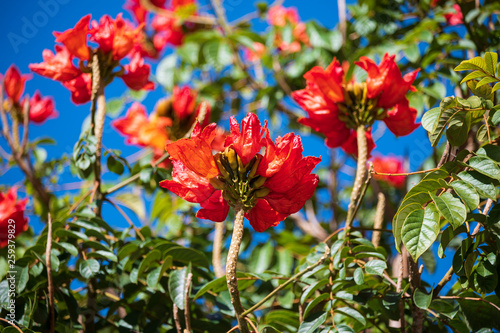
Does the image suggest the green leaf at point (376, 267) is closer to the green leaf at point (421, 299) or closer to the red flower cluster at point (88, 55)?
the green leaf at point (421, 299)

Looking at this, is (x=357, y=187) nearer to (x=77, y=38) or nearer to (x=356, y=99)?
(x=356, y=99)

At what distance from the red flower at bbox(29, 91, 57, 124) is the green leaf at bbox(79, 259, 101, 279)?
6.61 ft

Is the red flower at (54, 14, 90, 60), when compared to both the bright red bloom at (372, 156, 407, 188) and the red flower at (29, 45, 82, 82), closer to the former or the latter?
the red flower at (29, 45, 82, 82)

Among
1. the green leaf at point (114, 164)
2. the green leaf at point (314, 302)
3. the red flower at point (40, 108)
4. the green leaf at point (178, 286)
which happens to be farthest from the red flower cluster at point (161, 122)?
the green leaf at point (314, 302)

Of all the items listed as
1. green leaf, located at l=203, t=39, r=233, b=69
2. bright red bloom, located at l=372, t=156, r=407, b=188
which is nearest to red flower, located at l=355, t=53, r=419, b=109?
green leaf, located at l=203, t=39, r=233, b=69

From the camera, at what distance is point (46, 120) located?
3.37 meters

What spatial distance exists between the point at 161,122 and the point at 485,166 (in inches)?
82.4

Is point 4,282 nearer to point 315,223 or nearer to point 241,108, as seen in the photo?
point 315,223

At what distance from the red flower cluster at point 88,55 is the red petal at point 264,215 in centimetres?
93

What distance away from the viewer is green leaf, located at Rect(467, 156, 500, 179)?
1.14 metres

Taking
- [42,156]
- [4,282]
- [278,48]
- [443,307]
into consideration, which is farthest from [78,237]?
[278,48]

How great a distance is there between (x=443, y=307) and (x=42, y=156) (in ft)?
9.15

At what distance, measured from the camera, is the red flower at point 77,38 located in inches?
68.5

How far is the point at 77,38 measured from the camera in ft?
5.80
